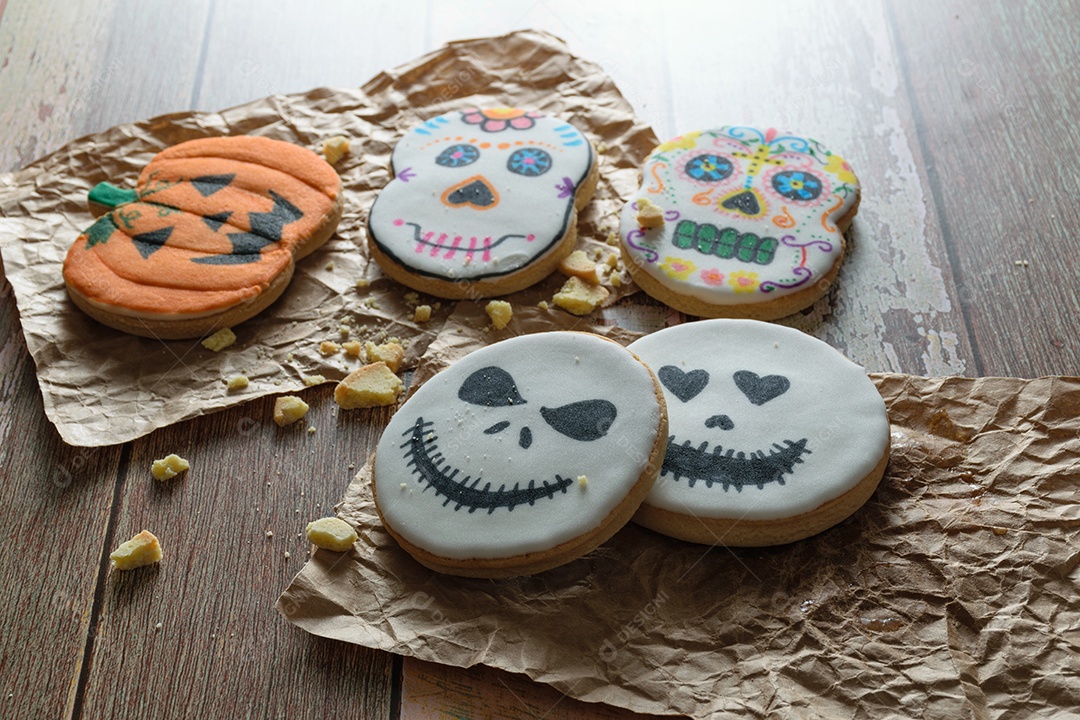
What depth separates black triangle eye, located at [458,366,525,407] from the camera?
1.62 m

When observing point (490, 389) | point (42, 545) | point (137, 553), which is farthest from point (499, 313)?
point (42, 545)

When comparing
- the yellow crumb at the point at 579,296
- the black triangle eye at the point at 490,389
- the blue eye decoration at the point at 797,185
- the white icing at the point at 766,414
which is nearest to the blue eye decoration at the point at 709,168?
the blue eye decoration at the point at 797,185

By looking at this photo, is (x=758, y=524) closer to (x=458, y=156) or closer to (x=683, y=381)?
(x=683, y=381)

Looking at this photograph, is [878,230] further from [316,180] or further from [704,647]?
[316,180]

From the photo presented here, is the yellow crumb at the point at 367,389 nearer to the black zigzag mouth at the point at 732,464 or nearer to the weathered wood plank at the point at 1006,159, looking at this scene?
the black zigzag mouth at the point at 732,464

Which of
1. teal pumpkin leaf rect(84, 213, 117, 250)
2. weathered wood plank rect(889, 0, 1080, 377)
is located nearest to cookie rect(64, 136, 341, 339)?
teal pumpkin leaf rect(84, 213, 117, 250)

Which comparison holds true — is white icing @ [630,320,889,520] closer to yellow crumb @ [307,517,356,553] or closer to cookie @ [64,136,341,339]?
yellow crumb @ [307,517,356,553]

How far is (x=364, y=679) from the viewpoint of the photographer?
4.76ft

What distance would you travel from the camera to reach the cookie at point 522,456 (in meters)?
1.47

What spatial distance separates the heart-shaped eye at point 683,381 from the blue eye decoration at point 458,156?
2.43 ft

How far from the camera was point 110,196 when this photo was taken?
6.86 feet

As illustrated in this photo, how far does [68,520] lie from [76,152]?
0.99 m

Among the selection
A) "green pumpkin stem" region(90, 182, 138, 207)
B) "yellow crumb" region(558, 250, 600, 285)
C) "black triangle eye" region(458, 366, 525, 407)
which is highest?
"green pumpkin stem" region(90, 182, 138, 207)

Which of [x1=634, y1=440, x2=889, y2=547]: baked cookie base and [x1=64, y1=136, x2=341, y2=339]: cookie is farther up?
[x1=64, y1=136, x2=341, y2=339]: cookie
